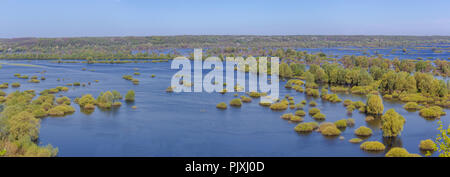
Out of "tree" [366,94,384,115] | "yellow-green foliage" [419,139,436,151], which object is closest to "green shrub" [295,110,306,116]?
"tree" [366,94,384,115]

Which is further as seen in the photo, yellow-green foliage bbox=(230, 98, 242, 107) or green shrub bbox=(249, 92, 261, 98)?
green shrub bbox=(249, 92, 261, 98)

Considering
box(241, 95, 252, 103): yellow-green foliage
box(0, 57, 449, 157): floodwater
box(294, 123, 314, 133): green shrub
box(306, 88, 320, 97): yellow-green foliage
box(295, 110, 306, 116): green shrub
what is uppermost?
box(306, 88, 320, 97): yellow-green foliage

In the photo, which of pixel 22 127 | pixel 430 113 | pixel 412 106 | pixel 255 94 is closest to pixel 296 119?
pixel 255 94

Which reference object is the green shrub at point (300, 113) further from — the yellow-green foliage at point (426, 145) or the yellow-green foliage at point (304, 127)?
the yellow-green foliage at point (426, 145)

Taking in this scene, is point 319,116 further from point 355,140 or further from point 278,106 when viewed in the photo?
point 355,140

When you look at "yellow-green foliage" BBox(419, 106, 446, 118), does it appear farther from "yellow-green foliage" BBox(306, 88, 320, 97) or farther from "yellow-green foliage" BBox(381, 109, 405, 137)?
"yellow-green foliage" BBox(306, 88, 320, 97)

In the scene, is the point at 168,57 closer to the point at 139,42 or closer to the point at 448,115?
the point at 139,42
